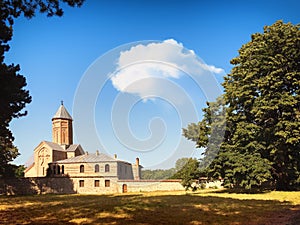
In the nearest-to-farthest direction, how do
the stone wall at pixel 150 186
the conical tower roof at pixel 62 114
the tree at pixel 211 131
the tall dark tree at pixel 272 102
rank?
the tall dark tree at pixel 272 102, the tree at pixel 211 131, the stone wall at pixel 150 186, the conical tower roof at pixel 62 114

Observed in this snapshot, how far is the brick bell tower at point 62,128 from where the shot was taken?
6134 centimetres

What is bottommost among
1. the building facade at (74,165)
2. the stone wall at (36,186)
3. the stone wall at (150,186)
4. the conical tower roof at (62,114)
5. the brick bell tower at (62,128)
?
the stone wall at (150,186)

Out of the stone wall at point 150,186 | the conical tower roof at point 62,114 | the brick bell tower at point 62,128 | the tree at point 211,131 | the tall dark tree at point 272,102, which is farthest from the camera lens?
the conical tower roof at point 62,114

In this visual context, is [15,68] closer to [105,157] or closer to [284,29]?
Answer: [284,29]

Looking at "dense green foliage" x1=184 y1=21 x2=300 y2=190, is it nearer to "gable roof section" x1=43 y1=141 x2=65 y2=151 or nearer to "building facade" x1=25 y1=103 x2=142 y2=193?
"building facade" x1=25 y1=103 x2=142 y2=193

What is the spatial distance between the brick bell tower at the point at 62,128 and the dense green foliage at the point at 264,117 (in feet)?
122

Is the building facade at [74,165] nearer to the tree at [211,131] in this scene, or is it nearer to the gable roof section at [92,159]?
the gable roof section at [92,159]

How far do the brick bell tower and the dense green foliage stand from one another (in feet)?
122

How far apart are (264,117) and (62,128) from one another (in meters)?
43.0

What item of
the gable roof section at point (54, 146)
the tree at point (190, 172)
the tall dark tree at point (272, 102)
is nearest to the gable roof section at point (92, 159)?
the gable roof section at point (54, 146)

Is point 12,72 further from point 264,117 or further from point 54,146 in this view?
point 54,146

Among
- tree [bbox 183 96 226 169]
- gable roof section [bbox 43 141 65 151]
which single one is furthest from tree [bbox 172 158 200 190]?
gable roof section [bbox 43 141 65 151]

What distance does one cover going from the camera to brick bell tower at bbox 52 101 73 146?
6134 centimetres

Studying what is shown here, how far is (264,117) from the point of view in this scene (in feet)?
93.2
